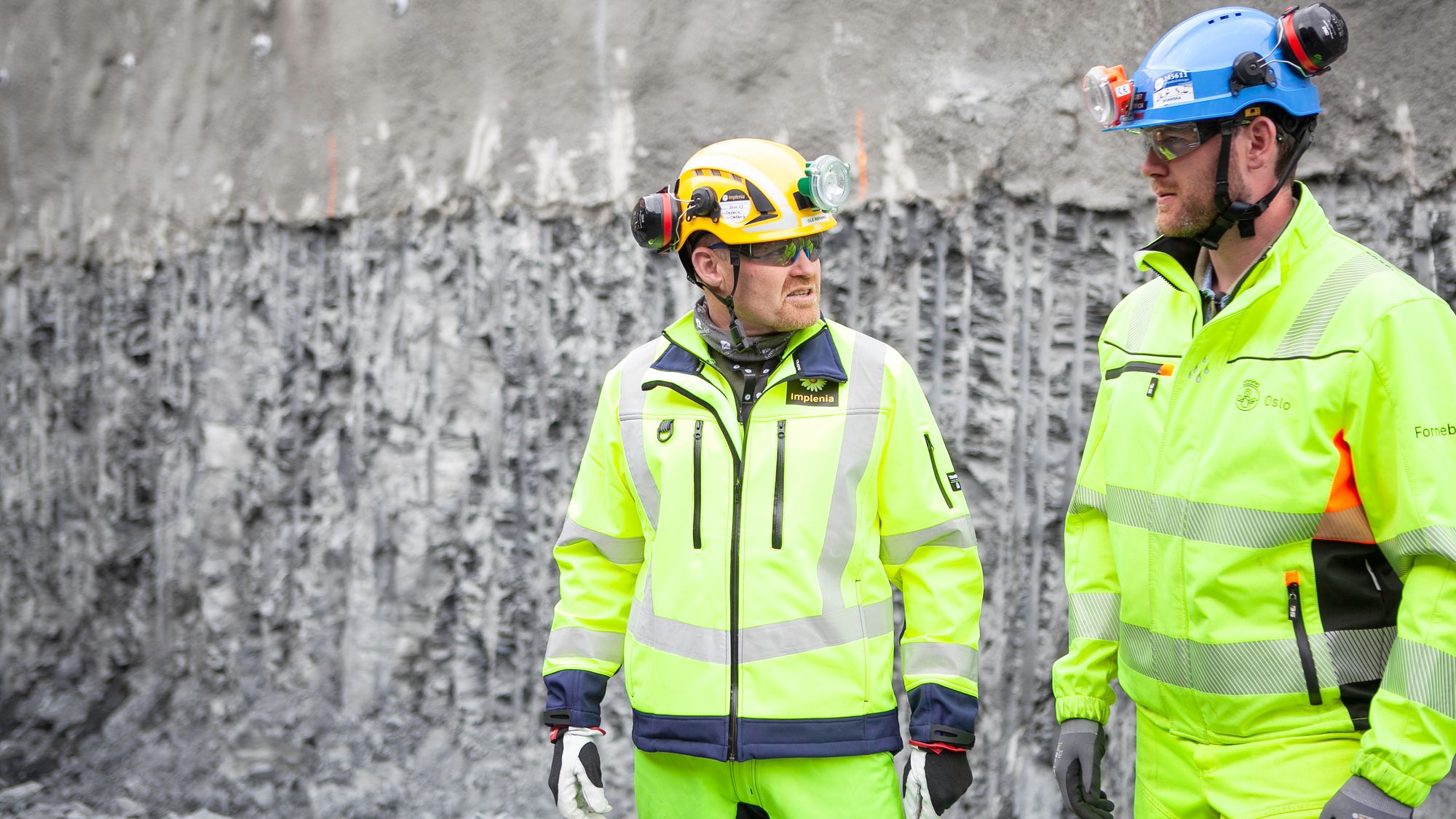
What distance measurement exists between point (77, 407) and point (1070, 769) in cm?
566

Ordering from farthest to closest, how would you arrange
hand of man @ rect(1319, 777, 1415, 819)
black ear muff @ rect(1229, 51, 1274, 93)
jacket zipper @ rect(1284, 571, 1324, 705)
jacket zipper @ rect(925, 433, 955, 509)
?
jacket zipper @ rect(925, 433, 955, 509)
black ear muff @ rect(1229, 51, 1274, 93)
jacket zipper @ rect(1284, 571, 1324, 705)
hand of man @ rect(1319, 777, 1415, 819)

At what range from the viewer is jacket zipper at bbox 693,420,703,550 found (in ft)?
8.64

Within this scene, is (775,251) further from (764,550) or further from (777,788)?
(777,788)

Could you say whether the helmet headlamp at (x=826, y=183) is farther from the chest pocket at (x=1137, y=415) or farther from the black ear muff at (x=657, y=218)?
the chest pocket at (x=1137, y=415)

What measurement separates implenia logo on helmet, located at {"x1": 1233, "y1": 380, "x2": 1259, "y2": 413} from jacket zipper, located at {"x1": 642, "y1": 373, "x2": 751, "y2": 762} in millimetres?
1009

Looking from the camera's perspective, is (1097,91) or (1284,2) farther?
(1284,2)

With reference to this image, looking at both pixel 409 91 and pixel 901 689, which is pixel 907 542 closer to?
pixel 901 689

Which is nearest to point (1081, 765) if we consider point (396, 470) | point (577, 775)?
point (577, 775)

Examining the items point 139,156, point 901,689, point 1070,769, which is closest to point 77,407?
point 139,156

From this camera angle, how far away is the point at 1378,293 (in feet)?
6.89

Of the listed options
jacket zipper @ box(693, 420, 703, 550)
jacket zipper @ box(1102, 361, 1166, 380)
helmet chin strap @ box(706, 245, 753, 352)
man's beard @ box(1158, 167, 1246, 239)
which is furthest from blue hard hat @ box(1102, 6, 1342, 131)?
jacket zipper @ box(693, 420, 703, 550)

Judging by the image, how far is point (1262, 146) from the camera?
91.5 inches

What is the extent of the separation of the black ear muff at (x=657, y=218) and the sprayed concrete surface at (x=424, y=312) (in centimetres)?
161

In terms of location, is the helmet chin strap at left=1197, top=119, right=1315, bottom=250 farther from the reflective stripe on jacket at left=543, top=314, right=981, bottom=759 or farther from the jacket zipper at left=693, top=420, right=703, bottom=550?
the jacket zipper at left=693, top=420, right=703, bottom=550
